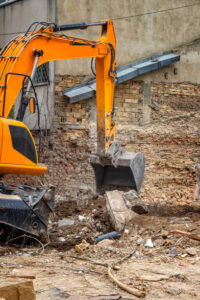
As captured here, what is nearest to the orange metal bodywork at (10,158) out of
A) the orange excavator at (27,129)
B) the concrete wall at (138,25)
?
the orange excavator at (27,129)

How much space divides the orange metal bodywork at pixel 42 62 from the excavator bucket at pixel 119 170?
1.07 ft

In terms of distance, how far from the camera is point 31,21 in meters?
13.2

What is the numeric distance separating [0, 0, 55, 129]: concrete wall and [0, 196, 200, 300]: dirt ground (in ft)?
13.4

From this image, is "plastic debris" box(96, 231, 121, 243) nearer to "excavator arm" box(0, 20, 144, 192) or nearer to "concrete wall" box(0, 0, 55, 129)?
"excavator arm" box(0, 20, 144, 192)

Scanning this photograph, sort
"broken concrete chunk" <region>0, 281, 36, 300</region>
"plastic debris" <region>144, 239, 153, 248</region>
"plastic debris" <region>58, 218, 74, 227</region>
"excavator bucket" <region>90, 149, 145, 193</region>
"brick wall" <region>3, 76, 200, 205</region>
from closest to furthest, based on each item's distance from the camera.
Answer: "broken concrete chunk" <region>0, 281, 36, 300</region>, "plastic debris" <region>144, 239, 153, 248</region>, "plastic debris" <region>58, 218, 74, 227</region>, "excavator bucket" <region>90, 149, 145, 193</region>, "brick wall" <region>3, 76, 200, 205</region>

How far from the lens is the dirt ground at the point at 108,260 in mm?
4723

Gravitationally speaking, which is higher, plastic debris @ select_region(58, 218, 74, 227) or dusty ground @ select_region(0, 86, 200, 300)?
dusty ground @ select_region(0, 86, 200, 300)

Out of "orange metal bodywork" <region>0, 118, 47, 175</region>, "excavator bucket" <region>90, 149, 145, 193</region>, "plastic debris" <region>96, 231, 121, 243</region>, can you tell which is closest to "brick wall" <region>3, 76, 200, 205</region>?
"excavator bucket" <region>90, 149, 145, 193</region>

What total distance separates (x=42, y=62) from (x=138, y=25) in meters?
6.47

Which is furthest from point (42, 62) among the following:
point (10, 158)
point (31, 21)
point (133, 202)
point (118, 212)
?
point (31, 21)

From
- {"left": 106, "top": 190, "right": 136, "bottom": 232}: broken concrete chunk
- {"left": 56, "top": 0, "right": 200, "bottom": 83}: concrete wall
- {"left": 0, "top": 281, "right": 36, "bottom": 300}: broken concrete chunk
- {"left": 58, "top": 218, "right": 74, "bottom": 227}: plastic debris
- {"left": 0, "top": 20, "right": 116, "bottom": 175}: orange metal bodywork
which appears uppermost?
{"left": 56, "top": 0, "right": 200, "bottom": 83}: concrete wall

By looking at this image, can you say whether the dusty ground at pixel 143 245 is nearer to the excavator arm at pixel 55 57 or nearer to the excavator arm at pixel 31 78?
the excavator arm at pixel 31 78

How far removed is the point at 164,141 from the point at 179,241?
667 cm

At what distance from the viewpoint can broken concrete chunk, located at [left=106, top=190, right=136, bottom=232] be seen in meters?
7.95
